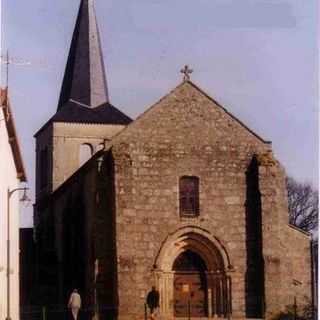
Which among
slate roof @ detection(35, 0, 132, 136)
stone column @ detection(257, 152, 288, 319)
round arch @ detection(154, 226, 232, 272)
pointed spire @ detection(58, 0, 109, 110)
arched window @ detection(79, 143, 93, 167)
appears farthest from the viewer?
arched window @ detection(79, 143, 93, 167)

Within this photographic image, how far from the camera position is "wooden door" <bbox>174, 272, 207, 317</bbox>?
4356 centimetres

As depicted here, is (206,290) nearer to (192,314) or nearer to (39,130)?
(192,314)

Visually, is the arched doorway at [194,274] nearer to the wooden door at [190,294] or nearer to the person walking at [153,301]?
the wooden door at [190,294]

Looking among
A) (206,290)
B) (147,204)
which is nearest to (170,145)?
(147,204)

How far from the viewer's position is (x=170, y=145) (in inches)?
1725

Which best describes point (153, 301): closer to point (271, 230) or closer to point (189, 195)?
point (189, 195)

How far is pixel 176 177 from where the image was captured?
43.6m

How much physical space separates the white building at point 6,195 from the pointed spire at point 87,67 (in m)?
18.8

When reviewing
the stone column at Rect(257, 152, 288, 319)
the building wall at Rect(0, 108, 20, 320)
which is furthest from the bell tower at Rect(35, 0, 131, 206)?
the stone column at Rect(257, 152, 288, 319)

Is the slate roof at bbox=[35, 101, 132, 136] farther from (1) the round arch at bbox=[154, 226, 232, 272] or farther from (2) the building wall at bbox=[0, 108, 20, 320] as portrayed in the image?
(1) the round arch at bbox=[154, 226, 232, 272]

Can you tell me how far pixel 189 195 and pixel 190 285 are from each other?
399 cm

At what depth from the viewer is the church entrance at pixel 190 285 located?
1718 inches

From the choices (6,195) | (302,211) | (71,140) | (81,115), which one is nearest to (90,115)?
(81,115)

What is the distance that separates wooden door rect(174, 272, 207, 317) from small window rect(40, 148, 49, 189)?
22.4m
